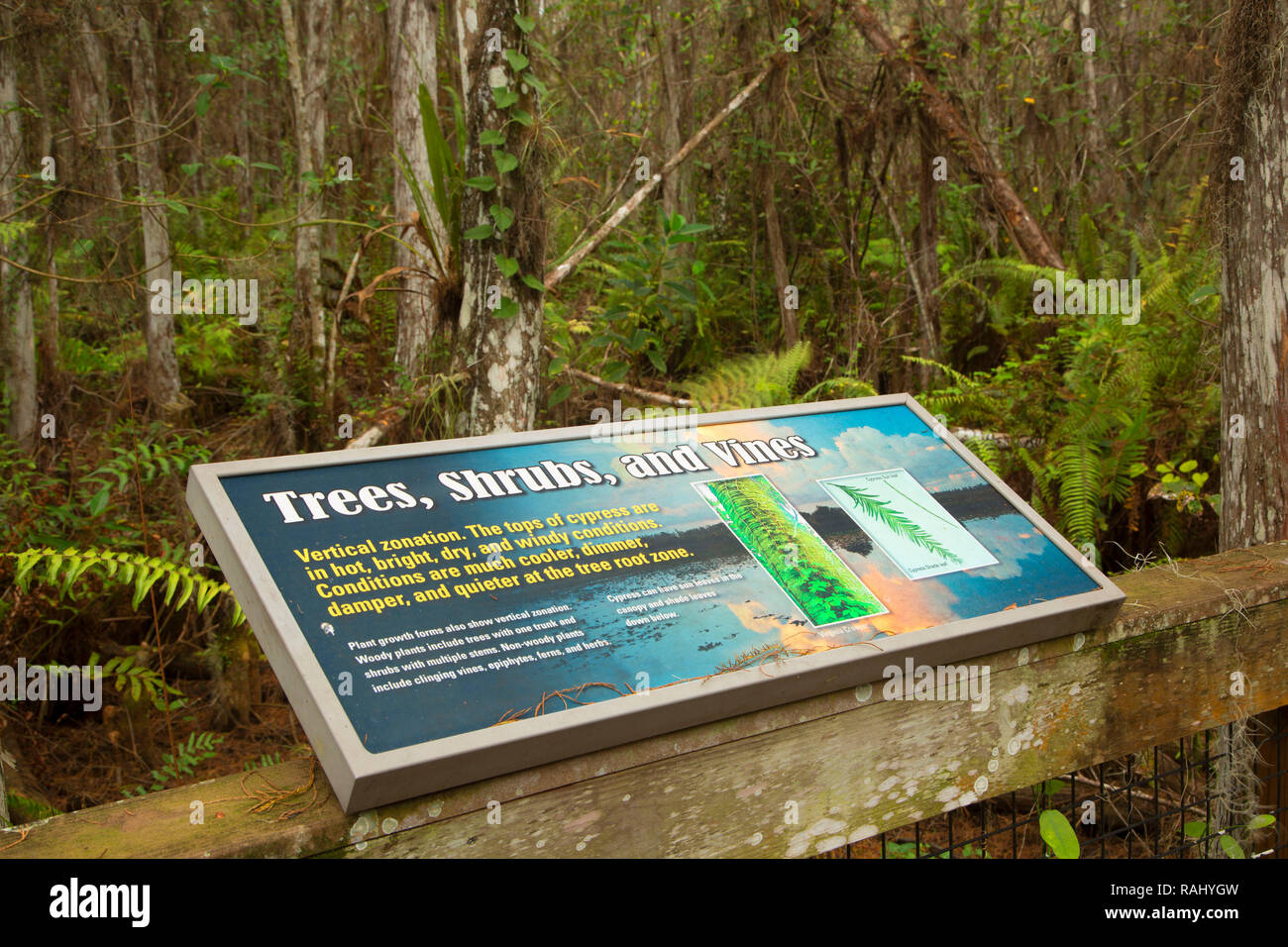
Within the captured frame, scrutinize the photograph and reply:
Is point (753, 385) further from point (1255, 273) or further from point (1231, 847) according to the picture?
point (1231, 847)

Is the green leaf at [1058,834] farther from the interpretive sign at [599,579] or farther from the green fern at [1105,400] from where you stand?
the green fern at [1105,400]

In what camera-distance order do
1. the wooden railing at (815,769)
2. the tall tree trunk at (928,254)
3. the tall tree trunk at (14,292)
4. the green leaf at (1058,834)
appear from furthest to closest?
the tall tree trunk at (928,254) < the tall tree trunk at (14,292) < the green leaf at (1058,834) < the wooden railing at (815,769)

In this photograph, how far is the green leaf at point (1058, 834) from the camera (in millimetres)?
2238

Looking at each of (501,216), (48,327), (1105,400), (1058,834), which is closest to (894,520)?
(1058,834)

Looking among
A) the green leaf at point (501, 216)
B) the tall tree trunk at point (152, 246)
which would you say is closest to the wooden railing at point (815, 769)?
the green leaf at point (501, 216)

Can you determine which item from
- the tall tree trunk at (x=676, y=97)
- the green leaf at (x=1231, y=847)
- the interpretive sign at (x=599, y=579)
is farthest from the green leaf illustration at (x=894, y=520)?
the tall tree trunk at (x=676, y=97)

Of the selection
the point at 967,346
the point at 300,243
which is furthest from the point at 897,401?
the point at 300,243

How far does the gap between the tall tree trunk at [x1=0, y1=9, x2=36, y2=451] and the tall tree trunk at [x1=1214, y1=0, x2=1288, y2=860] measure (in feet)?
22.3

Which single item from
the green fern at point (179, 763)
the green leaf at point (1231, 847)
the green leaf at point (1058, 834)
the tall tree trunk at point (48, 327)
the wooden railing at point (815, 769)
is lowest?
the green fern at point (179, 763)

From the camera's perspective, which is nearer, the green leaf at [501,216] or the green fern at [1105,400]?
the green leaf at [501,216]

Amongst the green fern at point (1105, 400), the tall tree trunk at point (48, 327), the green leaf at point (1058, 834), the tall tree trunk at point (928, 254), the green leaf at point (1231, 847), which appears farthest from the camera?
the tall tree trunk at point (928, 254)

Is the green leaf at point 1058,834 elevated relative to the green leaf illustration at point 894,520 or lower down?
lower down

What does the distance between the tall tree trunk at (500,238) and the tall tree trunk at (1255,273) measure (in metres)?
2.67

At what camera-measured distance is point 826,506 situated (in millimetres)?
2346
